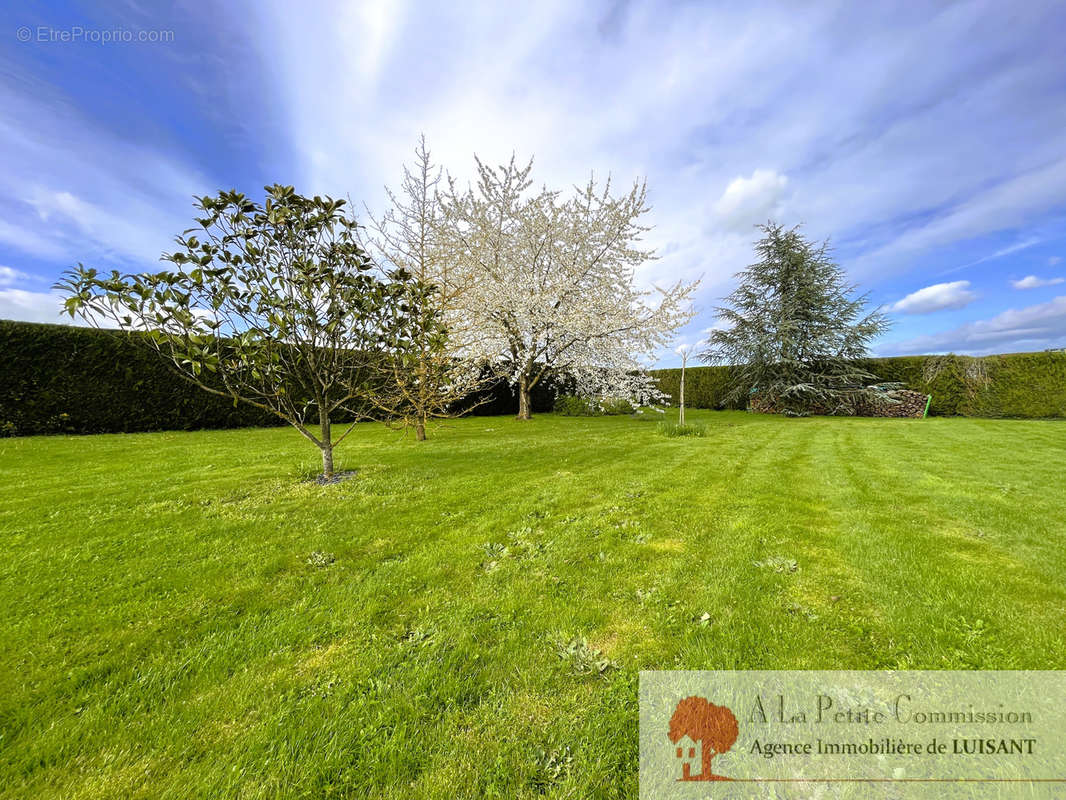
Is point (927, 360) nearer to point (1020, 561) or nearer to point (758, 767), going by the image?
point (1020, 561)

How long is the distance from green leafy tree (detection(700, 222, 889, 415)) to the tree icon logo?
20.1 metres

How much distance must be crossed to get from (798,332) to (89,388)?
90.1 ft

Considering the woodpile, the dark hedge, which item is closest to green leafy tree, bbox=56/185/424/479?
the dark hedge

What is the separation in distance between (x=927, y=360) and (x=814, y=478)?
18985 millimetres

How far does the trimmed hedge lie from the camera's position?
9930 millimetres

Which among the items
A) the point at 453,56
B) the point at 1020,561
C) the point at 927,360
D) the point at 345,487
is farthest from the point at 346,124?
the point at 927,360

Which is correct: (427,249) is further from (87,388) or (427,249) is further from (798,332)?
(798,332)

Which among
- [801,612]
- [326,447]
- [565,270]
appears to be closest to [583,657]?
[801,612]

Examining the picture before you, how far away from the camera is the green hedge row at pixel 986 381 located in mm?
16047

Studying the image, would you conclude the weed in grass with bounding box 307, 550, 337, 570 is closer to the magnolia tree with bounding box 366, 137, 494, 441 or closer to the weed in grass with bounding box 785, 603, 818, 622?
the weed in grass with bounding box 785, 603, 818, 622

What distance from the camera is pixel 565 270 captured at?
1576 cm

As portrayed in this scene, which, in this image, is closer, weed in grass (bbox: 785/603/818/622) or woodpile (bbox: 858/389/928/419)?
weed in grass (bbox: 785/603/818/622)

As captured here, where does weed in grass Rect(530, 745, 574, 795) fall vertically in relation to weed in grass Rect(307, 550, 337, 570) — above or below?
below

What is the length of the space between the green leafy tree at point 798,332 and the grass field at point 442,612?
51.0ft
